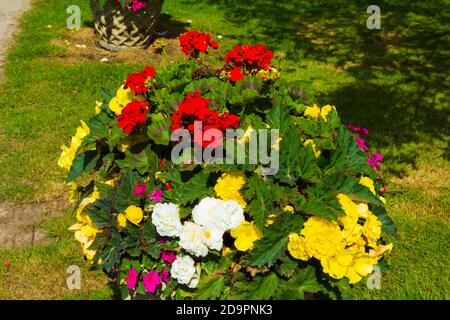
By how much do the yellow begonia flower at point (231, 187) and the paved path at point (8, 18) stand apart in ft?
21.6

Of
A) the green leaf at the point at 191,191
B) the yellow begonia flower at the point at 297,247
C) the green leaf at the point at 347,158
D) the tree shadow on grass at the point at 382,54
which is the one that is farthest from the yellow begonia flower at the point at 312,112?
the tree shadow on grass at the point at 382,54

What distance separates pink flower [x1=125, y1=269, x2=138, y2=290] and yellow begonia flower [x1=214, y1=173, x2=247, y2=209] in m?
0.58

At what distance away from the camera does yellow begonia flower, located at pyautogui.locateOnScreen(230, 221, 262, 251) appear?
2.38 metres

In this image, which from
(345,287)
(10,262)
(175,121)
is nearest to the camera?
(345,287)

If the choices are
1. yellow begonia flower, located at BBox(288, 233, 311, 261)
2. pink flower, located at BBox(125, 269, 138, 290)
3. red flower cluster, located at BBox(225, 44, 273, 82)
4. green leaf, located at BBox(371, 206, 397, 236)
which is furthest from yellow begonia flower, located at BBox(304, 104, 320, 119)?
pink flower, located at BBox(125, 269, 138, 290)

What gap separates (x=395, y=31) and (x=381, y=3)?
5.61ft

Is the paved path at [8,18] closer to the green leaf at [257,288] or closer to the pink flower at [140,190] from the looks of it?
the pink flower at [140,190]

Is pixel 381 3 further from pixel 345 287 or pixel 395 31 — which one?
pixel 345 287

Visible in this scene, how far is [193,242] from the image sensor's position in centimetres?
238

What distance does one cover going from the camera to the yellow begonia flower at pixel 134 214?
2570 millimetres

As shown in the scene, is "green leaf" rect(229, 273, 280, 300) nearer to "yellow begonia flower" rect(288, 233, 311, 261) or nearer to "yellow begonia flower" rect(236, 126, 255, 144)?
"yellow begonia flower" rect(288, 233, 311, 261)

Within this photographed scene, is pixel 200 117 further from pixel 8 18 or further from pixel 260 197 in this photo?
pixel 8 18

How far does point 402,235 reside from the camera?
4.39 meters

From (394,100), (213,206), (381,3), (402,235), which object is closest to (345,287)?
(213,206)
